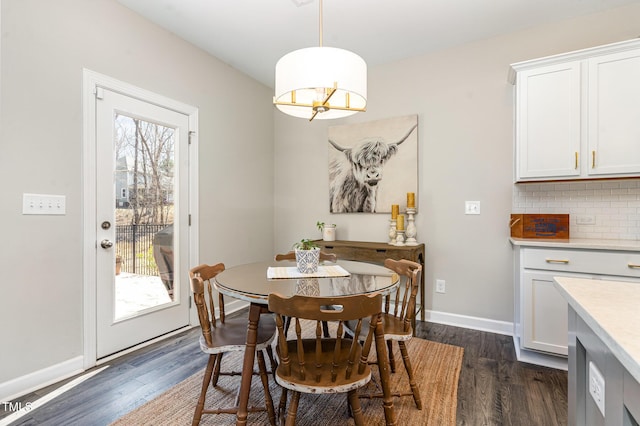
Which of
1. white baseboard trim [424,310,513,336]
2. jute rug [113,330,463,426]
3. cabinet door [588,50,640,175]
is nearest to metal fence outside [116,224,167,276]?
jute rug [113,330,463,426]

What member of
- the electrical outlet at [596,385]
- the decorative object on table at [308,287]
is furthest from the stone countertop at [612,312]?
the decorative object on table at [308,287]

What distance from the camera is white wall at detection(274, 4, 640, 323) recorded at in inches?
111

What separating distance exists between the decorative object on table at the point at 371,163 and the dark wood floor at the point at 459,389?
155 centimetres

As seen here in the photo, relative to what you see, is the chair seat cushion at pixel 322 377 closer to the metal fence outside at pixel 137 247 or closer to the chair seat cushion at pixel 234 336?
the chair seat cushion at pixel 234 336

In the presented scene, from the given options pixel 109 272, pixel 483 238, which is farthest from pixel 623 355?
pixel 109 272

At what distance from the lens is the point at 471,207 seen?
304 centimetres

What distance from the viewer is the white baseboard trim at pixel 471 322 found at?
9.56ft

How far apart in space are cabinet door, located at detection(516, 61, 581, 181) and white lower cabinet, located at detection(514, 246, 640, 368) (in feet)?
2.00

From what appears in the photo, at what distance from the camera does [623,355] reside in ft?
1.97

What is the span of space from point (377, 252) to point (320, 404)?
4.92 ft

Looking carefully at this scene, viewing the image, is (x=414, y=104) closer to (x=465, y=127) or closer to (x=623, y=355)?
(x=465, y=127)

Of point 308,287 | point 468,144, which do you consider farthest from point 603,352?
point 468,144

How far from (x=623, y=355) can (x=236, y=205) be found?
3.37m

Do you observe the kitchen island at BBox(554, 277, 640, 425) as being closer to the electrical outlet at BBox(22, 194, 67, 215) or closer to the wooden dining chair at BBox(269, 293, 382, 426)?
the wooden dining chair at BBox(269, 293, 382, 426)
